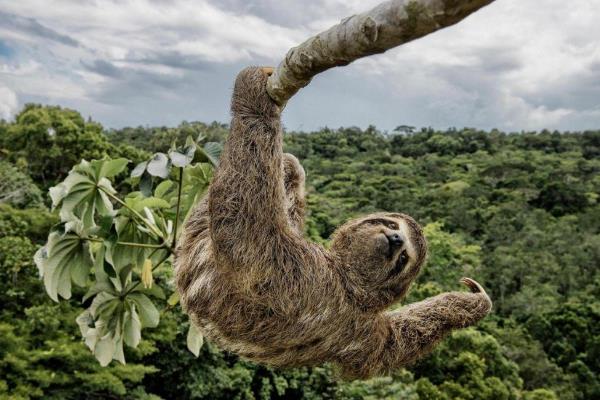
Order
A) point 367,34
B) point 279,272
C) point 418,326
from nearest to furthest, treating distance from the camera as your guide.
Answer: point 367,34
point 279,272
point 418,326

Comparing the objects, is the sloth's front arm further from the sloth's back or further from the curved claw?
the curved claw

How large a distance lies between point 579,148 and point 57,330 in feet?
238

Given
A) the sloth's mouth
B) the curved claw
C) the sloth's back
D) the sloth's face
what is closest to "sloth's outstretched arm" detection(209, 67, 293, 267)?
the sloth's back

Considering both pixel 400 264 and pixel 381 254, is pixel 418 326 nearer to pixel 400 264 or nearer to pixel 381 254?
pixel 400 264

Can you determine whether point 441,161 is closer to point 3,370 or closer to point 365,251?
point 3,370

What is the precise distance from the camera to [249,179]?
2369mm

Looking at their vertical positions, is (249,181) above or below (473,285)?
above

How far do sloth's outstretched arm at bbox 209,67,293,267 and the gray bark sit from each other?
0.21m

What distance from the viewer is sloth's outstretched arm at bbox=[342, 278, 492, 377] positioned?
3.09 m

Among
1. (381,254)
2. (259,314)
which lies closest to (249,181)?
(259,314)

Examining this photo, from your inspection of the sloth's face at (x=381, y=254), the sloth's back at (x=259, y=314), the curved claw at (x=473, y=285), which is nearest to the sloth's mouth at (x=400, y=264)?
the sloth's face at (x=381, y=254)

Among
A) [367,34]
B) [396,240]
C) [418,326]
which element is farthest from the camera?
[418,326]

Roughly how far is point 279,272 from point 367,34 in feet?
3.92

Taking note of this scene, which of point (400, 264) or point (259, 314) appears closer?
point (259, 314)
